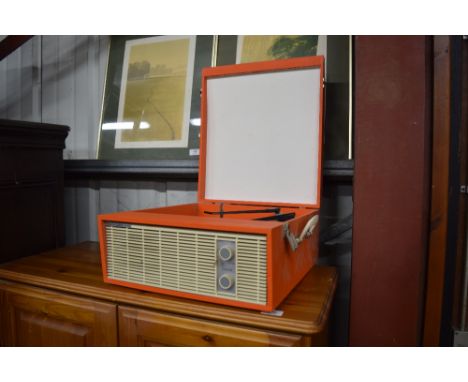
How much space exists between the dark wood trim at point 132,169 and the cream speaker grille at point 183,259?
0.56m

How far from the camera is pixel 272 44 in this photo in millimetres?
1428

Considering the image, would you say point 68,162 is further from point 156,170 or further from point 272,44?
point 272,44

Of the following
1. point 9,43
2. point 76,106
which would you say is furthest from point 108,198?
point 9,43

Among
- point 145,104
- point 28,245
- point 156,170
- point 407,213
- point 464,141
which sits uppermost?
point 145,104

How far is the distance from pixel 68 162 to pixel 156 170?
531 millimetres

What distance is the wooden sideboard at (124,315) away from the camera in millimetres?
829

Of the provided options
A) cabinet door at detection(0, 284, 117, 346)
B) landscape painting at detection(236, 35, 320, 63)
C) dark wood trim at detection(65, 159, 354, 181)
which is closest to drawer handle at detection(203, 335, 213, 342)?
cabinet door at detection(0, 284, 117, 346)

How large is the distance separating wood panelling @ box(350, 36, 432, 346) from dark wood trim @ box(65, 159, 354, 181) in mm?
341

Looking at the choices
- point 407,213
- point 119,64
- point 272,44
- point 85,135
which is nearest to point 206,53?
point 272,44

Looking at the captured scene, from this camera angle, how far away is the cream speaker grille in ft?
2.69

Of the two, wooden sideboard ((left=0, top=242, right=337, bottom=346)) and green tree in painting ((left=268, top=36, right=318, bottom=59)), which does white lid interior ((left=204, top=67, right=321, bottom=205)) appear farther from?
wooden sideboard ((left=0, top=242, right=337, bottom=346))

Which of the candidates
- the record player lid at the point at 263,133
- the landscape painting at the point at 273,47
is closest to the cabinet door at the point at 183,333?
the record player lid at the point at 263,133

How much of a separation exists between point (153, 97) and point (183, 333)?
1.11m

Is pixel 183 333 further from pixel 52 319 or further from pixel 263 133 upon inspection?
pixel 263 133
